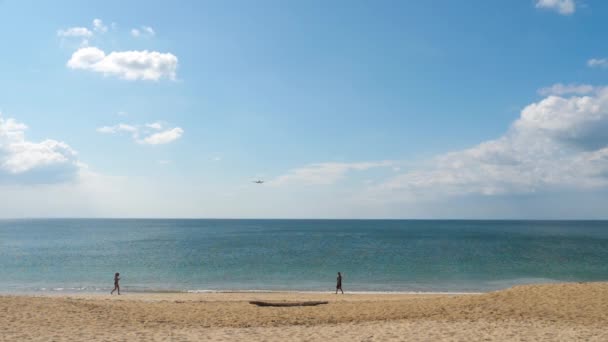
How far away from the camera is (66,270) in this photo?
4181cm

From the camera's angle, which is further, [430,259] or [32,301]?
[430,259]

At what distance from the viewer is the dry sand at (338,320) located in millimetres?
11898

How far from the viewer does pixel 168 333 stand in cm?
1248

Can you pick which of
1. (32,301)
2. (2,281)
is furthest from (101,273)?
(32,301)

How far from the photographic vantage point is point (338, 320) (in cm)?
1482

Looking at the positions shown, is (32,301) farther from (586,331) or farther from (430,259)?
(430,259)

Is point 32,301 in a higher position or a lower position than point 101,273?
higher

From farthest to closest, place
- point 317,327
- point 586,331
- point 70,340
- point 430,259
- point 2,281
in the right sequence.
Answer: point 430,259, point 2,281, point 317,327, point 586,331, point 70,340

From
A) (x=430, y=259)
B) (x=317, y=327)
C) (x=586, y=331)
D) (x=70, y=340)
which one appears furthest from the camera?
(x=430, y=259)

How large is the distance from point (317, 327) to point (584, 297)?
10.9 metres

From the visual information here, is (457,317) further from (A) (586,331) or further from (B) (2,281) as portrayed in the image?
(B) (2,281)

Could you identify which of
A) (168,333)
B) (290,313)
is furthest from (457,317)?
(168,333)

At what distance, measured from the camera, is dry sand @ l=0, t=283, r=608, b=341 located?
11898 millimetres

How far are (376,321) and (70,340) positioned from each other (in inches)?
362
